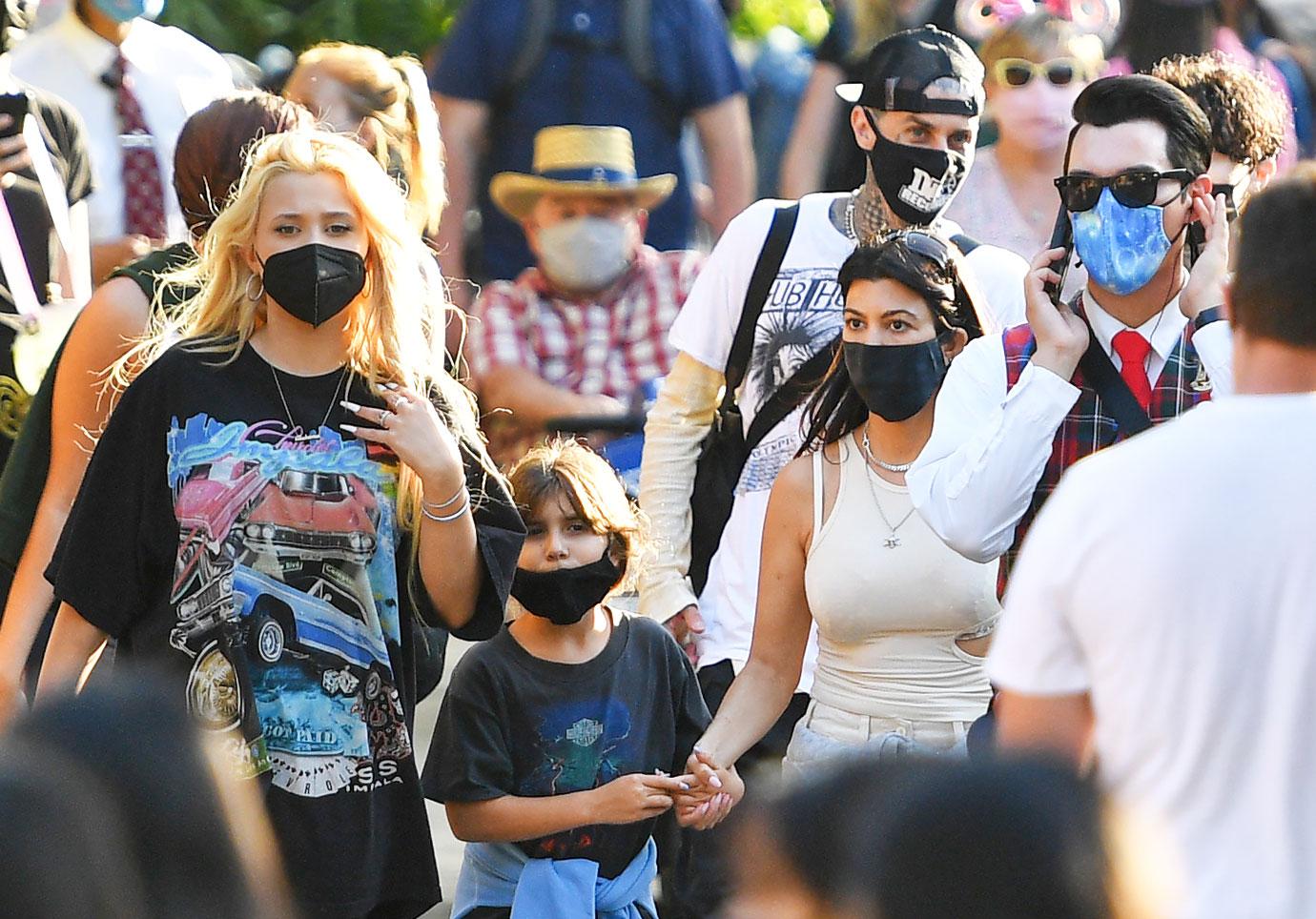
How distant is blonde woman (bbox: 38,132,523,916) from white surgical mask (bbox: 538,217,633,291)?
1775 mm

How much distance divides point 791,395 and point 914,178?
0.52 meters

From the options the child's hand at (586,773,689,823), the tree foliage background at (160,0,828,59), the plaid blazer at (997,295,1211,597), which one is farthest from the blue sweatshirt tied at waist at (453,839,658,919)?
the tree foliage background at (160,0,828,59)

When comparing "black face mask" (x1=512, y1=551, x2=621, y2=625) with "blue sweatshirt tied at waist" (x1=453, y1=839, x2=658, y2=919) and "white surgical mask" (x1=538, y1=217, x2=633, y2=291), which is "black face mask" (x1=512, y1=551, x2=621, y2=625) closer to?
"blue sweatshirt tied at waist" (x1=453, y1=839, x2=658, y2=919)

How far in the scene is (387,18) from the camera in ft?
30.7

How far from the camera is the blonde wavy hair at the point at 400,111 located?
577 centimetres

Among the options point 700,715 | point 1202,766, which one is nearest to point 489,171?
point 700,715

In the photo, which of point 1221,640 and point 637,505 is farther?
point 637,505

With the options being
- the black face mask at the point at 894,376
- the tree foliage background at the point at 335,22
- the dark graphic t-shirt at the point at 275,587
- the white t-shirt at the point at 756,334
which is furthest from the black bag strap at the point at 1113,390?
the tree foliage background at the point at 335,22

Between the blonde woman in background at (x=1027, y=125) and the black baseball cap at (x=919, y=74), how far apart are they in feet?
4.13

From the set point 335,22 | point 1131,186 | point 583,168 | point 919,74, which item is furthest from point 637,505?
point 335,22

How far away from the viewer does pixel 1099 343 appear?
4.05 meters

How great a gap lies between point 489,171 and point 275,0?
339cm

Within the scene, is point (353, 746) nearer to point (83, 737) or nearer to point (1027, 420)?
point (1027, 420)

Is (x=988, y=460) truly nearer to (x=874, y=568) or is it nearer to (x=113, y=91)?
(x=874, y=568)
